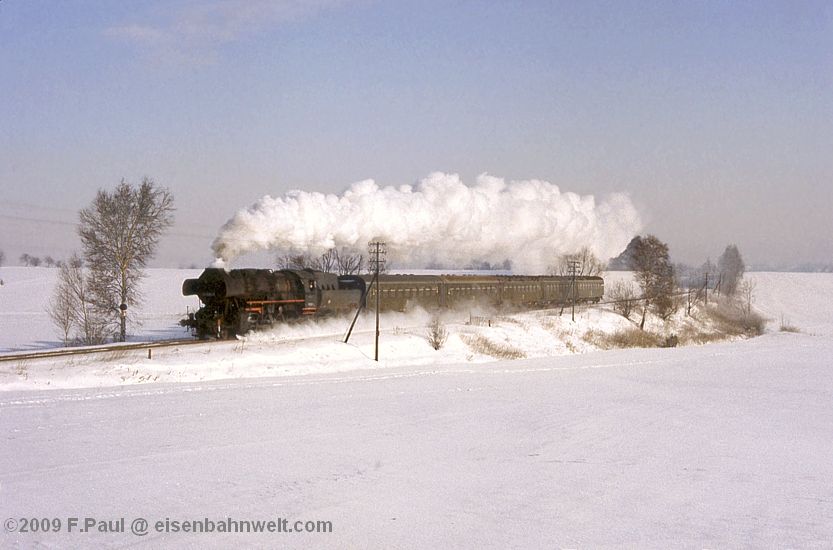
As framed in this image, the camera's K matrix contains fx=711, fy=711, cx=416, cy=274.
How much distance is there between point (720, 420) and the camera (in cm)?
2244

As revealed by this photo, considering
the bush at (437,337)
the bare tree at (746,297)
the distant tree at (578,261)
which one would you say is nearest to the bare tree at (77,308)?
the bush at (437,337)

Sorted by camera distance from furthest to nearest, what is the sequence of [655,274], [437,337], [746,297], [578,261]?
1. [746,297]
2. [655,274]
3. [578,261]
4. [437,337]

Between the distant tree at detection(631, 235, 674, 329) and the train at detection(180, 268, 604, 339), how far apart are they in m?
23.2

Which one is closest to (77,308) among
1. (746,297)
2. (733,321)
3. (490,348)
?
(490,348)

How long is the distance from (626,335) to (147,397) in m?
48.9

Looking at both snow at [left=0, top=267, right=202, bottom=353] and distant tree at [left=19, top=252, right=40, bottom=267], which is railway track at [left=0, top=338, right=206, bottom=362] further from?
distant tree at [left=19, top=252, right=40, bottom=267]

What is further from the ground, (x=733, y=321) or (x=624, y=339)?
(x=624, y=339)

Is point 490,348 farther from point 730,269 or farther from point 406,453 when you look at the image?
point 730,269

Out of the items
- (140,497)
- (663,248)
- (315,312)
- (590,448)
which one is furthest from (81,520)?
(663,248)

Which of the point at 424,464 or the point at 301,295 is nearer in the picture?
the point at 424,464

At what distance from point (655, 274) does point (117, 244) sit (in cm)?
5678

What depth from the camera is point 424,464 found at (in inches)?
603

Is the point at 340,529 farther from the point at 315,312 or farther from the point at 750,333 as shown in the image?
the point at 750,333

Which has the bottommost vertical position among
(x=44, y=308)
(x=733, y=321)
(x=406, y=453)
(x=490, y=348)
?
(x=733, y=321)
